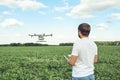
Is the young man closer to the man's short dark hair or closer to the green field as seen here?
the man's short dark hair

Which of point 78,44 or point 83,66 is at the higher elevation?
point 78,44

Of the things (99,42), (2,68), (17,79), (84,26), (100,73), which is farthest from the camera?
(99,42)

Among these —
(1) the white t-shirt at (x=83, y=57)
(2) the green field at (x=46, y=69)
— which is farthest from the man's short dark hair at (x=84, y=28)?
(2) the green field at (x=46, y=69)

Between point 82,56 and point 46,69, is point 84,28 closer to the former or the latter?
point 82,56

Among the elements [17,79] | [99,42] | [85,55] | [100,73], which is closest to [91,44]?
[85,55]

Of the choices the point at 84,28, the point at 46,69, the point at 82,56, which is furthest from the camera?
the point at 46,69

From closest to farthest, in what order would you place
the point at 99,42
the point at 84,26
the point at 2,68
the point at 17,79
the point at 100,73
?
1. the point at 84,26
2. the point at 17,79
3. the point at 100,73
4. the point at 2,68
5. the point at 99,42

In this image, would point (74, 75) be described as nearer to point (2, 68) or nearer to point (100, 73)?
point (100, 73)

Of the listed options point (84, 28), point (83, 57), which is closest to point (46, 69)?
point (83, 57)
